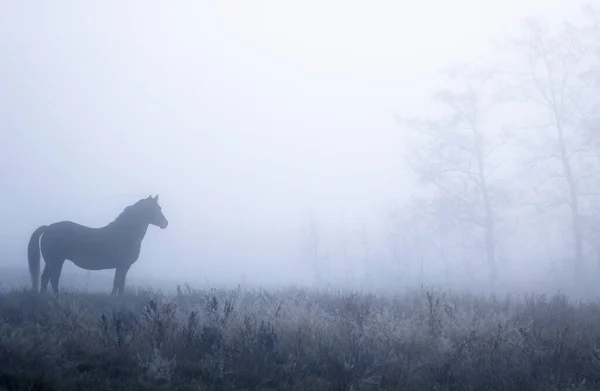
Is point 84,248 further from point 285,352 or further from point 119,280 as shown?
point 285,352

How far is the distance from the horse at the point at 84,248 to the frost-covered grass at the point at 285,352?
10.0 feet

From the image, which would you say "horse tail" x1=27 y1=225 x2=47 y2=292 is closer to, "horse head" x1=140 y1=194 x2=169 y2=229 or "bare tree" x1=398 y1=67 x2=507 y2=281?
"horse head" x1=140 y1=194 x2=169 y2=229

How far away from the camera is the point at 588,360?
24.6ft

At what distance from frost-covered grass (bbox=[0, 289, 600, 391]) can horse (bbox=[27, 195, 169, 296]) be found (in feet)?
10.0

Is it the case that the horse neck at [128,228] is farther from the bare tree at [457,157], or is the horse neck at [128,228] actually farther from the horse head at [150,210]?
the bare tree at [457,157]

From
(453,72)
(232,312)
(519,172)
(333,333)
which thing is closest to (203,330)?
(232,312)

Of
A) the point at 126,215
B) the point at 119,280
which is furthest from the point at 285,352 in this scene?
the point at 126,215

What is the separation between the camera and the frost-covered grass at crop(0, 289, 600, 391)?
20.5 feet

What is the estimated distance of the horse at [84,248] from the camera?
42.0 ft

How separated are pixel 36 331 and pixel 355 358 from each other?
4613 mm

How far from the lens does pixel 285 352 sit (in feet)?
24.3

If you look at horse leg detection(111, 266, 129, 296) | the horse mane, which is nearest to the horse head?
the horse mane

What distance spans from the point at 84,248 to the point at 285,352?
25.4ft

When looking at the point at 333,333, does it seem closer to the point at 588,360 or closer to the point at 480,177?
the point at 588,360
